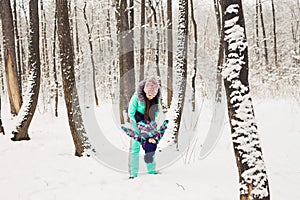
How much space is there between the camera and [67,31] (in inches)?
261

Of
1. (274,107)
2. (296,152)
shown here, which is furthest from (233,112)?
(274,107)

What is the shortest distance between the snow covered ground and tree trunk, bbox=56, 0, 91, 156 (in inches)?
17.9

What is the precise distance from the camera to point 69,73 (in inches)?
262

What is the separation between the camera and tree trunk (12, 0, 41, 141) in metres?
8.45

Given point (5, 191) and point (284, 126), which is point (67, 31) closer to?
point (5, 191)

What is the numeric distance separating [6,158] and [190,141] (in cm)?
486

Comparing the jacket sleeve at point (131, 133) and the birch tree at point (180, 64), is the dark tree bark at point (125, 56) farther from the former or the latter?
the jacket sleeve at point (131, 133)

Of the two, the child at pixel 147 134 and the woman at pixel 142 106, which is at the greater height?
the woman at pixel 142 106

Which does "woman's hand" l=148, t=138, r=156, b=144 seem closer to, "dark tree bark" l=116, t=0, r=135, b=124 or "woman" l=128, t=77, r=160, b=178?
"woman" l=128, t=77, r=160, b=178

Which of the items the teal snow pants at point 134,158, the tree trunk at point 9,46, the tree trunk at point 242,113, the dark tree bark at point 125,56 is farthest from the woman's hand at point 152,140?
the tree trunk at point 9,46

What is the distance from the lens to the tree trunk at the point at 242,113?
132 inches

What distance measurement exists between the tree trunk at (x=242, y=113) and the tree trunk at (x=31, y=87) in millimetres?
6486

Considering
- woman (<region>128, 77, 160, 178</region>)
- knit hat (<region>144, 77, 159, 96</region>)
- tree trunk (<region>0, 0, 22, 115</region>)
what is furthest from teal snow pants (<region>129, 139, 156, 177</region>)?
tree trunk (<region>0, 0, 22, 115</region>)

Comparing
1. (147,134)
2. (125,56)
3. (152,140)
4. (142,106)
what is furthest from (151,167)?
(125,56)
